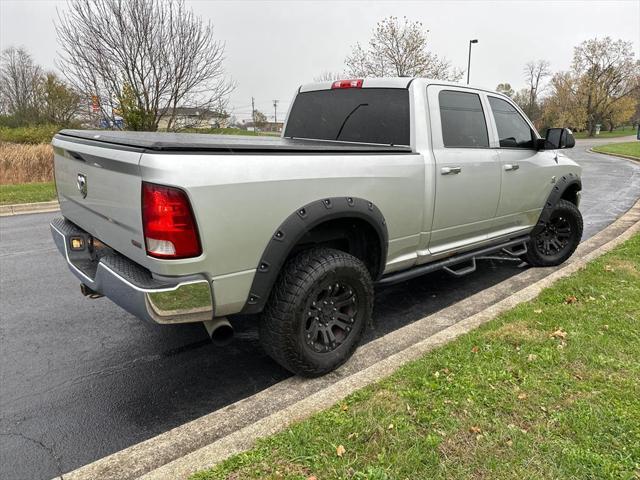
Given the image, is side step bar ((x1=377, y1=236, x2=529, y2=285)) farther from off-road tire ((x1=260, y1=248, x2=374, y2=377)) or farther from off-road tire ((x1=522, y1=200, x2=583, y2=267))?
off-road tire ((x1=260, y1=248, x2=374, y2=377))

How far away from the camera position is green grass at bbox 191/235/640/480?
2.14m

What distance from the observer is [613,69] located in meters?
60.0

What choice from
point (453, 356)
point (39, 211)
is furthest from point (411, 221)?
point (39, 211)

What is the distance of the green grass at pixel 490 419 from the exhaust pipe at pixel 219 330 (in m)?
0.68

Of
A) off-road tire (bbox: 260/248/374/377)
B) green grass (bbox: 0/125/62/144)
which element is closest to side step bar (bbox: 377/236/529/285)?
off-road tire (bbox: 260/248/374/377)

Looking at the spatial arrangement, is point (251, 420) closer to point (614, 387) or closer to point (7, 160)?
point (614, 387)

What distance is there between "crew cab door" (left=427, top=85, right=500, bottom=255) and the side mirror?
903 millimetres

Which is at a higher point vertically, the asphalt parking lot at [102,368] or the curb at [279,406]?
the curb at [279,406]

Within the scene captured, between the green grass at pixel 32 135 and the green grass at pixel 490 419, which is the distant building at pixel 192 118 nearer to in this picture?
the green grass at pixel 32 135

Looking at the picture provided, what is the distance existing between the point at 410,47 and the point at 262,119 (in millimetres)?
60256

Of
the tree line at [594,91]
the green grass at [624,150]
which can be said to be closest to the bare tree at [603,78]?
the tree line at [594,91]

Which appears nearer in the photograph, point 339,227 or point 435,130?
point 339,227

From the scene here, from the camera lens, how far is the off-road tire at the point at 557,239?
5.21 meters

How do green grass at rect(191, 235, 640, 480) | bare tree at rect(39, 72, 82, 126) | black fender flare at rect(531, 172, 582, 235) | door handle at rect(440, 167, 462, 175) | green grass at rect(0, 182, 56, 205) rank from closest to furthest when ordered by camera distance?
green grass at rect(191, 235, 640, 480) → door handle at rect(440, 167, 462, 175) → black fender flare at rect(531, 172, 582, 235) → green grass at rect(0, 182, 56, 205) → bare tree at rect(39, 72, 82, 126)
